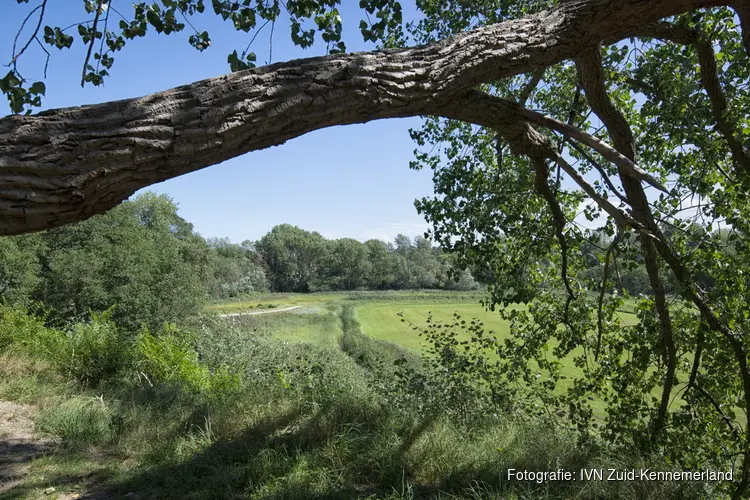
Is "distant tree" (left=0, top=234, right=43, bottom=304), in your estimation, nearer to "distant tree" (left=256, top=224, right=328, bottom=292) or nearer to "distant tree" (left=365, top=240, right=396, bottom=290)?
"distant tree" (left=365, top=240, right=396, bottom=290)

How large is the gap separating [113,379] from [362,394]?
3982 millimetres

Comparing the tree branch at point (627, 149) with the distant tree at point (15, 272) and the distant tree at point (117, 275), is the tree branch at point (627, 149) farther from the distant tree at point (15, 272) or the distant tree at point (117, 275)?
the distant tree at point (15, 272)

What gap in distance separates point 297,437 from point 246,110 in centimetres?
332

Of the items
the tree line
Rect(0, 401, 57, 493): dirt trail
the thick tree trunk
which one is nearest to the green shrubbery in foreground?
Rect(0, 401, 57, 493): dirt trail

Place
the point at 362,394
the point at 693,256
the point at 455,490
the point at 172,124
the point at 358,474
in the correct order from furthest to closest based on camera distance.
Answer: the point at 362,394, the point at 693,256, the point at 358,474, the point at 455,490, the point at 172,124

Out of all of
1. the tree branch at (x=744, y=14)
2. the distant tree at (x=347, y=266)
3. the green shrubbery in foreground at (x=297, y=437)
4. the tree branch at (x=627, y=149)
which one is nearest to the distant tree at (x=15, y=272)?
the green shrubbery in foreground at (x=297, y=437)

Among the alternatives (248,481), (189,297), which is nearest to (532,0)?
(248,481)

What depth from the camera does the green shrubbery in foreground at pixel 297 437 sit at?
3.56m

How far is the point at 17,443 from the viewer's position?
186 inches

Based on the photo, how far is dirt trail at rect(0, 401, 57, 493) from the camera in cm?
404

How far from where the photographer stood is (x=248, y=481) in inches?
144

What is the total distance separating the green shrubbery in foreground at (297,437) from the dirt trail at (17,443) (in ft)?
0.42

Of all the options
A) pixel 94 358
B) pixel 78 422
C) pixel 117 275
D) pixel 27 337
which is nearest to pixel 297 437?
pixel 78 422

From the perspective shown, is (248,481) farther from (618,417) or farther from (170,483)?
(618,417)
